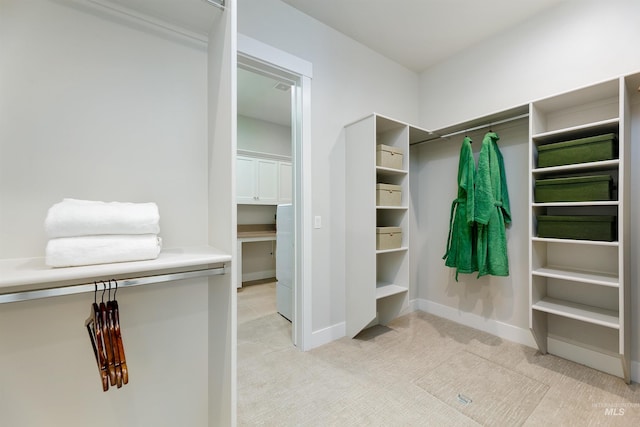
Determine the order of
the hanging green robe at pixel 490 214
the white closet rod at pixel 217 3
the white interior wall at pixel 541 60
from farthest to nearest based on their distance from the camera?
the hanging green robe at pixel 490 214
the white interior wall at pixel 541 60
the white closet rod at pixel 217 3

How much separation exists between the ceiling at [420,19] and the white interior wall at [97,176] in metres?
1.43

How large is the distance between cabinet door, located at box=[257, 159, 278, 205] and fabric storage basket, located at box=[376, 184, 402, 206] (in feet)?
8.71

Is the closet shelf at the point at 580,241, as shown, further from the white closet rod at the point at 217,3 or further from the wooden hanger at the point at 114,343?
the wooden hanger at the point at 114,343

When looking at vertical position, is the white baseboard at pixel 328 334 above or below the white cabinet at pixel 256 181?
below

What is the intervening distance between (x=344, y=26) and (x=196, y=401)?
9.75 feet

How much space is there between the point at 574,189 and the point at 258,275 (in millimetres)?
4231

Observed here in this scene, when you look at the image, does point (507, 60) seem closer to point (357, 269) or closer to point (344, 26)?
point (344, 26)

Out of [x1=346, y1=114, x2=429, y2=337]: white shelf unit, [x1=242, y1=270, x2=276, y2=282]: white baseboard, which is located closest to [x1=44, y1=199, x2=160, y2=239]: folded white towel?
[x1=346, y1=114, x2=429, y2=337]: white shelf unit

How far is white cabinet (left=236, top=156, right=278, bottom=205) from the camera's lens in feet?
13.7

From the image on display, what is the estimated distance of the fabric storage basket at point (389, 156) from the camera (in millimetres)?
2234

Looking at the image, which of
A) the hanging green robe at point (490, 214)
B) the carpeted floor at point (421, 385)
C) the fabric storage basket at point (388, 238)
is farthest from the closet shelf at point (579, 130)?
the carpeted floor at point (421, 385)

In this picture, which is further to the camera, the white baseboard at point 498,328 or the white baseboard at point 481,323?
the white baseboard at point 481,323

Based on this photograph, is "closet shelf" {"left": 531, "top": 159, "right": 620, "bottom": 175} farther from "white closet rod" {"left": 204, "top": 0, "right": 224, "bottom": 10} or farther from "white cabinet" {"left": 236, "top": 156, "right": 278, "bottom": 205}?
"white cabinet" {"left": 236, "top": 156, "right": 278, "bottom": 205}

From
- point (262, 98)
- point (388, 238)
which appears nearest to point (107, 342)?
point (388, 238)
